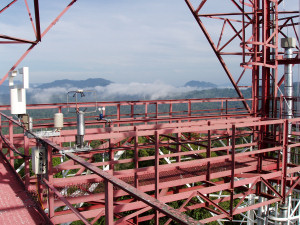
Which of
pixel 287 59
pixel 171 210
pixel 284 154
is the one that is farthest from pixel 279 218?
pixel 171 210

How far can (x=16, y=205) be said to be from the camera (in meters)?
5.38

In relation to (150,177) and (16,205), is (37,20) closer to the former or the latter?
(150,177)

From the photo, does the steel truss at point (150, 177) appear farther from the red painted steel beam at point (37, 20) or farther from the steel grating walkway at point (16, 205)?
the red painted steel beam at point (37, 20)

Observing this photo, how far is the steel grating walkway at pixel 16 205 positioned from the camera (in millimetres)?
4902

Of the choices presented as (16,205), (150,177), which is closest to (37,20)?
(150,177)

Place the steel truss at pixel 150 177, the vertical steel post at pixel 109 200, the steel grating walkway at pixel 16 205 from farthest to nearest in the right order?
the steel truss at pixel 150 177, the steel grating walkway at pixel 16 205, the vertical steel post at pixel 109 200

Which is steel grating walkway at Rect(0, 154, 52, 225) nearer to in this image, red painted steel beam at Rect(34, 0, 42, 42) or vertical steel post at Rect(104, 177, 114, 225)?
vertical steel post at Rect(104, 177, 114, 225)

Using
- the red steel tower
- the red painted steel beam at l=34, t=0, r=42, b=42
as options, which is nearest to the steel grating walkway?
the red steel tower

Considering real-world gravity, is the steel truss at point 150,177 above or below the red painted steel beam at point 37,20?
below

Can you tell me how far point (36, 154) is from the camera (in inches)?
203

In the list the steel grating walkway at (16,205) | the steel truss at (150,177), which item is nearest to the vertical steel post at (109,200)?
the steel truss at (150,177)

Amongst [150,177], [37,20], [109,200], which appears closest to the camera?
[109,200]

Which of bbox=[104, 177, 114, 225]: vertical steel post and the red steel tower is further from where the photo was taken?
the red steel tower

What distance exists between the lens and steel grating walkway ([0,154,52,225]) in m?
4.90
